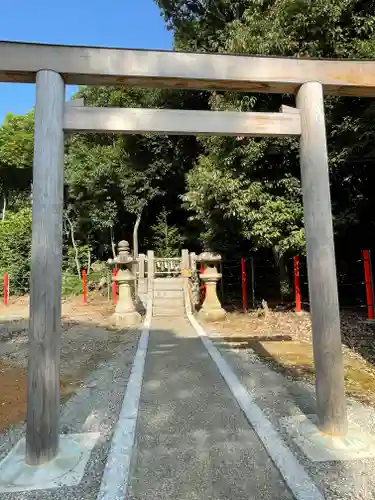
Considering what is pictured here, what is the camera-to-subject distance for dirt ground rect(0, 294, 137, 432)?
4023 millimetres

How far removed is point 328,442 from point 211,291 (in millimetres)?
6729

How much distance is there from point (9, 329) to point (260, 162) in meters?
6.93

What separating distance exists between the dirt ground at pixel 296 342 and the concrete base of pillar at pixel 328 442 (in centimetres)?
95

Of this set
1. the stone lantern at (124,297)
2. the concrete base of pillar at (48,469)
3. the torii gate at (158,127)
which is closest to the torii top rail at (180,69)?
the torii gate at (158,127)

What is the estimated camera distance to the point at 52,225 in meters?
2.60

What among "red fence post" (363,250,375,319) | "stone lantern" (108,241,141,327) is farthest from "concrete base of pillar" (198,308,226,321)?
"red fence post" (363,250,375,319)

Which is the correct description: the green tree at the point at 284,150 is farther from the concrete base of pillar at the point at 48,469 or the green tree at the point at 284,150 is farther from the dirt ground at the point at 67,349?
the concrete base of pillar at the point at 48,469

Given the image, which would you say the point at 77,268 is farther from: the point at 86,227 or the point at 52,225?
the point at 52,225

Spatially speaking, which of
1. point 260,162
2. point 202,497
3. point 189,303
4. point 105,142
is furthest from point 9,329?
point 105,142

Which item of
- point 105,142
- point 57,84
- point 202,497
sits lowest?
point 202,497

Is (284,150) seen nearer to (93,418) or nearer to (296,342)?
(296,342)

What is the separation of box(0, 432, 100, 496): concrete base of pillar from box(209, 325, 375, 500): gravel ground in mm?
1461

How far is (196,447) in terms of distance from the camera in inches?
103

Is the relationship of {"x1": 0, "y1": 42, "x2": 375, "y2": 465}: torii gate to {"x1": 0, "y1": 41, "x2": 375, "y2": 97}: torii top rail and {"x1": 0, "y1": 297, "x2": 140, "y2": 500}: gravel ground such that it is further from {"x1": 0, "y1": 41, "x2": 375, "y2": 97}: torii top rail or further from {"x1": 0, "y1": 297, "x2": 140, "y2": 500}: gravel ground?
{"x1": 0, "y1": 297, "x2": 140, "y2": 500}: gravel ground
